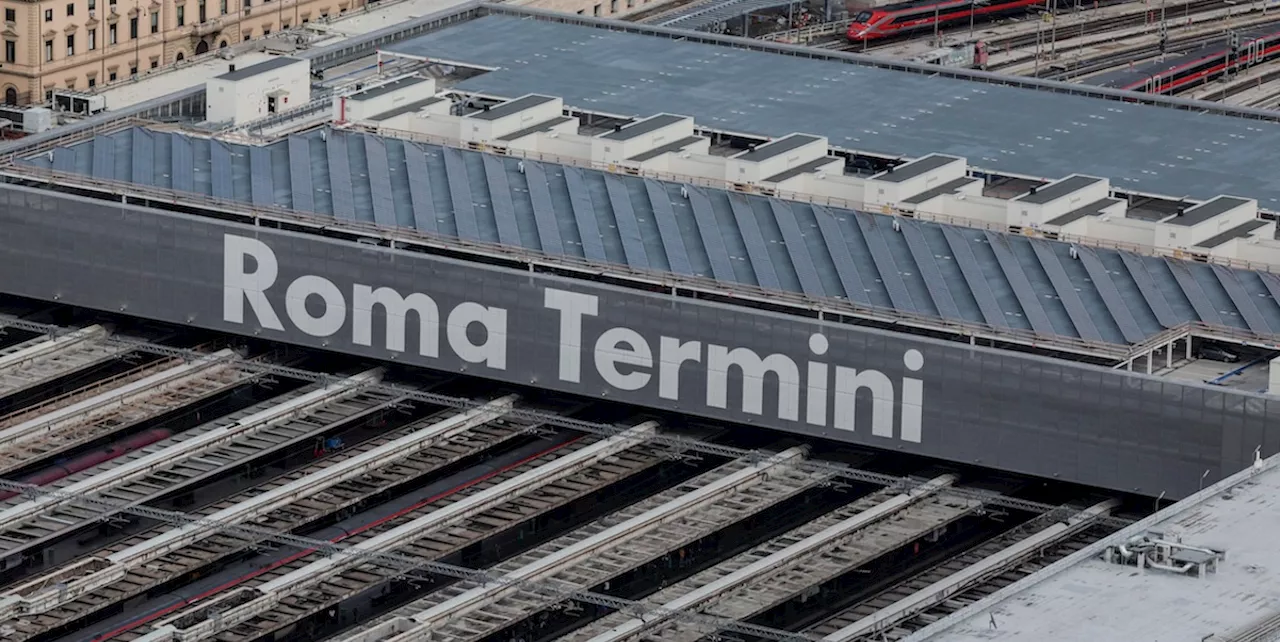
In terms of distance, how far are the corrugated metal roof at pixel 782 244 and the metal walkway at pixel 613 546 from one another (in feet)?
32.9

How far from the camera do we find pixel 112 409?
189250 millimetres

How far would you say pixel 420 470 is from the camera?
18162cm

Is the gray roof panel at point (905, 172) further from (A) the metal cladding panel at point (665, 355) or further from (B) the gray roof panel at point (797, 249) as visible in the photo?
(A) the metal cladding panel at point (665, 355)

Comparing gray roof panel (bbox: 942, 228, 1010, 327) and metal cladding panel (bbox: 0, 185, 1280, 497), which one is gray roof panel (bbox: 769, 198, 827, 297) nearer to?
metal cladding panel (bbox: 0, 185, 1280, 497)

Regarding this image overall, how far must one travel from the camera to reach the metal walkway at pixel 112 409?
184250 millimetres

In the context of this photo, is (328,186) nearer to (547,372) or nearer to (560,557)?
(547,372)

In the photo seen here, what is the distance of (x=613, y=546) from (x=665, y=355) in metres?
16.2

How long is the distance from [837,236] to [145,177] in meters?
36.2

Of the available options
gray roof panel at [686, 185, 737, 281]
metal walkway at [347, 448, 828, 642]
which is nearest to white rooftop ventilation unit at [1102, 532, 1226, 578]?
metal walkway at [347, 448, 828, 642]

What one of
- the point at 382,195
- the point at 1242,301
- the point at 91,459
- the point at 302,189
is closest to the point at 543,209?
the point at 382,195

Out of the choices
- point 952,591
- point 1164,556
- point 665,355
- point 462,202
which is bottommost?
point 952,591

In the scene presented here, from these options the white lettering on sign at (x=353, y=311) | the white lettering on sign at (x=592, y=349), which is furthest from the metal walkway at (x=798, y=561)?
the white lettering on sign at (x=353, y=311)

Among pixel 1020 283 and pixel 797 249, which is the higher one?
pixel 1020 283

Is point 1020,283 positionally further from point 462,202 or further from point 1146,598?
point 1146,598
